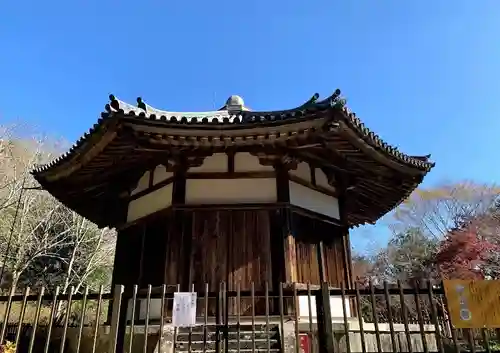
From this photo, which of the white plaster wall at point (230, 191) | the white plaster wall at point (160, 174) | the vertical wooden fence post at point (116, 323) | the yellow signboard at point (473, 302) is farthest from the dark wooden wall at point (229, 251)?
the yellow signboard at point (473, 302)

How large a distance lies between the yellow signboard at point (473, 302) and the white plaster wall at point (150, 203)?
5.04 m

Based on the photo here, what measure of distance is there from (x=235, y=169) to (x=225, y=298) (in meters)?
3.35

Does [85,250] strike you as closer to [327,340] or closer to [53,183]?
[53,183]

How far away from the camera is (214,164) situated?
805 centimetres

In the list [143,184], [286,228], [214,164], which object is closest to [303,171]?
[286,228]

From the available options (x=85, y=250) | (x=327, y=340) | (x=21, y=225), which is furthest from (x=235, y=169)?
(x=85, y=250)

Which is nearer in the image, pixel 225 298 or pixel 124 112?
pixel 225 298

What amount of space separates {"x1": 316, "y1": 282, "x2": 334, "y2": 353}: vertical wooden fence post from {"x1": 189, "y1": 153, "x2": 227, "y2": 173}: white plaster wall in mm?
3539

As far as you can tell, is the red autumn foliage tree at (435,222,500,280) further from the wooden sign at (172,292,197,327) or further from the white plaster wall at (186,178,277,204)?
the wooden sign at (172,292,197,327)

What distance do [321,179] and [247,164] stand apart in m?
1.83

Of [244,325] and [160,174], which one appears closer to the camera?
[244,325]

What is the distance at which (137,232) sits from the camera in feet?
28.5

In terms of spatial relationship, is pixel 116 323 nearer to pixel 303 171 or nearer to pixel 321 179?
pixel 303 171

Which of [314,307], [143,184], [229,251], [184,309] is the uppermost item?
[143,184]
